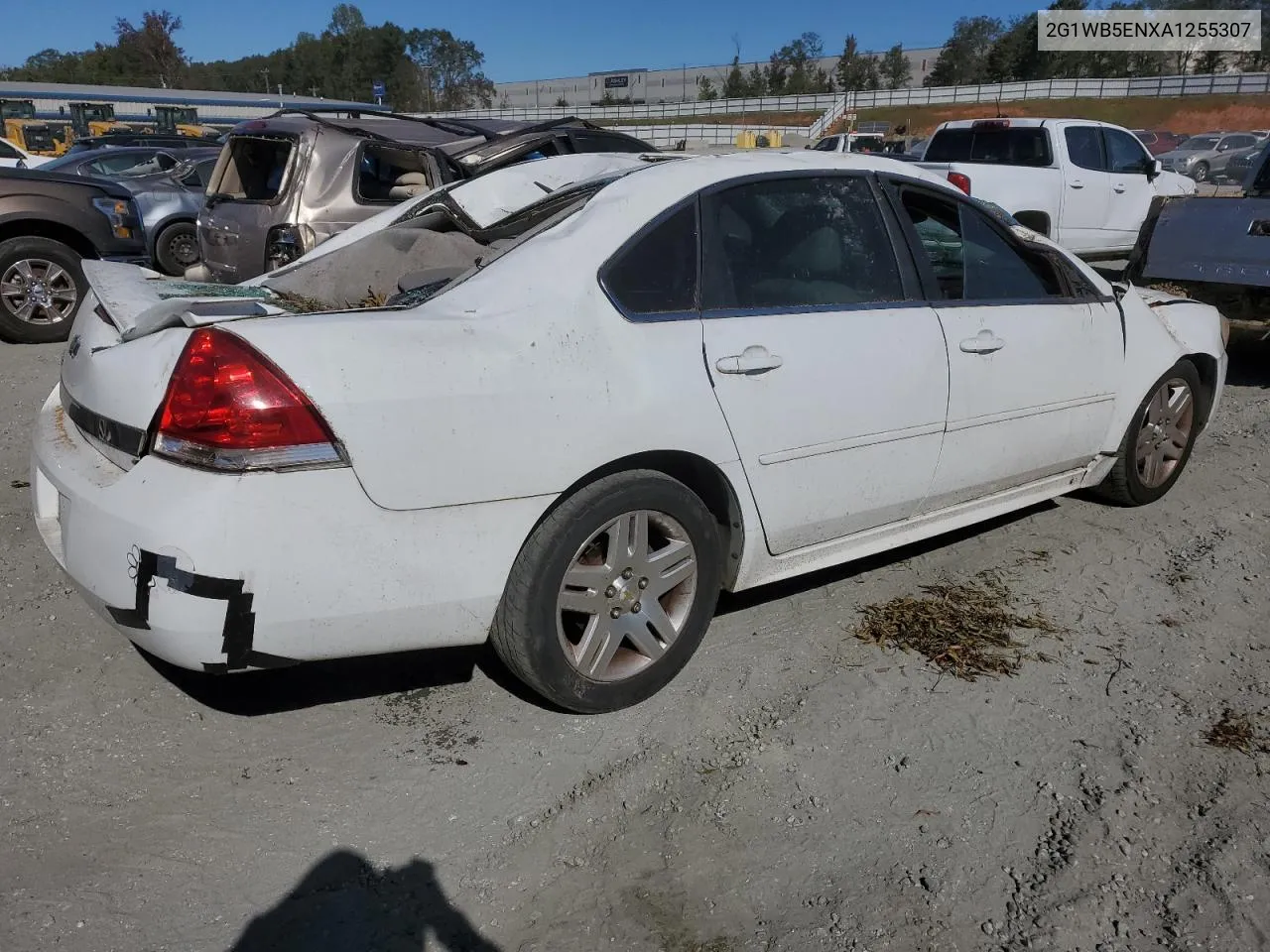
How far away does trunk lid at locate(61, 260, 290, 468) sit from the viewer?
2559mm

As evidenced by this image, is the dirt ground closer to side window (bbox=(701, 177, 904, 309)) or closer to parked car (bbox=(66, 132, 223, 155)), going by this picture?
side window (bbox=(701, 177, 904, 309))

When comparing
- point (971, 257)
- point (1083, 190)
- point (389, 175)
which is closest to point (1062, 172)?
point (1083, 190)

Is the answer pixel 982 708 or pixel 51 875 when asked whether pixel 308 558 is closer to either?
pixel 51 875

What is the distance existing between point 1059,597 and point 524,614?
2.31 meters

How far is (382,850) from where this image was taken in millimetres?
2512

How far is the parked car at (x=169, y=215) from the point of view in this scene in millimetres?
12047

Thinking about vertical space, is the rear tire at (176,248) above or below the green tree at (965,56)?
below

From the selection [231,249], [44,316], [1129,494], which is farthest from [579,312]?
[44,316]

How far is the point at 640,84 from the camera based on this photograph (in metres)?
92.7

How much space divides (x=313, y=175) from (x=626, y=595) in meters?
5.63

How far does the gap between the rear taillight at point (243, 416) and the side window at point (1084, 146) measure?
1162cm

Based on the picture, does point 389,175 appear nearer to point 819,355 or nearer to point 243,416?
point 819,355

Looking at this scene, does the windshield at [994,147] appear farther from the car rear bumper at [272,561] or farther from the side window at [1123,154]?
the car rear bumper at [272,561]

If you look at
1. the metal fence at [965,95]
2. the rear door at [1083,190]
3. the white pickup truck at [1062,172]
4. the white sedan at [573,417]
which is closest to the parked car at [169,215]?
the white pickup truck at [1062,172]
